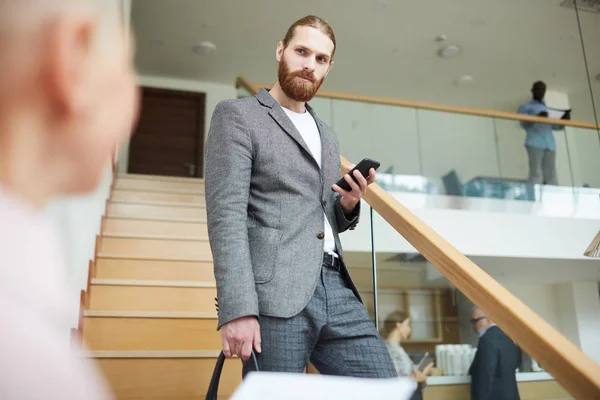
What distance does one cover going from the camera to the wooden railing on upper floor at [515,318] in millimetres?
788

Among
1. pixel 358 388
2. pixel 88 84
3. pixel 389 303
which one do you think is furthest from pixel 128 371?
pixel 88 84

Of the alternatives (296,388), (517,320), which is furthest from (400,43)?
(296,388)

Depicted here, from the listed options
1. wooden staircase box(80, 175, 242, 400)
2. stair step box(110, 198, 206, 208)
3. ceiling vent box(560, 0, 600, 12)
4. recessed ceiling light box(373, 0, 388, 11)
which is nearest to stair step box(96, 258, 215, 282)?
wooden staircase box(80, 175, 242, 400)

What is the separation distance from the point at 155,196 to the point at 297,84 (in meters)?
3.45

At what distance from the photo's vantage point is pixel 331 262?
3.90 ft

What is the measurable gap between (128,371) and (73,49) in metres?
1.96

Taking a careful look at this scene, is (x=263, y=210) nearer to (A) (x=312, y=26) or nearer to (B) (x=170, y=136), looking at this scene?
(A) (x=312, y=26)

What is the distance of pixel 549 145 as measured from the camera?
5.39 metres

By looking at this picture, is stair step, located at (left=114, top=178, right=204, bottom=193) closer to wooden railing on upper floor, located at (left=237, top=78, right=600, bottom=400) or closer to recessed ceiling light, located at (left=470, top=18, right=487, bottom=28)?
recessed ceiling light, located at (left=470, top=18, right=487, bottom=28)

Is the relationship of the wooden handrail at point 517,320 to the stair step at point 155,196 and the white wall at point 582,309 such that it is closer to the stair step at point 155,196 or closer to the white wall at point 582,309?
the stair step at point 155,196

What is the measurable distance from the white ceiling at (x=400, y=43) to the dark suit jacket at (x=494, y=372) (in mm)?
4923

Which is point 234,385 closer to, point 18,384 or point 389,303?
point 389,303

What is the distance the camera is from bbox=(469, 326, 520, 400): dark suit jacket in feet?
3.59

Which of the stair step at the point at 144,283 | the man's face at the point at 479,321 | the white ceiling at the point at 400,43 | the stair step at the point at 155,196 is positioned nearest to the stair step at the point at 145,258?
the stair step at the point at 144,283
